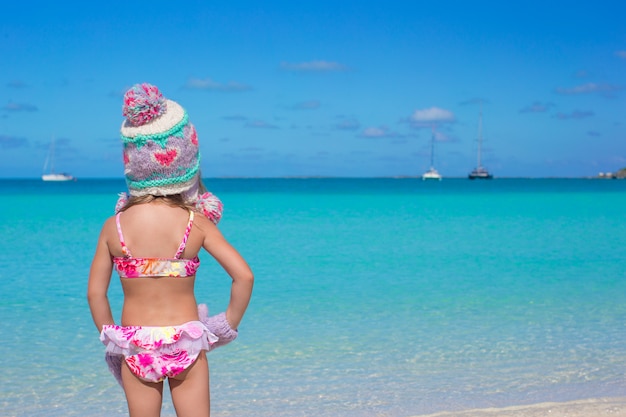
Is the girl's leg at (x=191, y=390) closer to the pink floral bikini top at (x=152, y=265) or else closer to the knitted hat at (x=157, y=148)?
the pink floral bikini top at (x=152, y=265)

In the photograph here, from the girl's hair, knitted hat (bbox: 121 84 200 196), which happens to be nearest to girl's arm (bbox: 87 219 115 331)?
the girl's hair

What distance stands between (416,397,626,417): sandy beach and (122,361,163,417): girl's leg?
2417 millimetres

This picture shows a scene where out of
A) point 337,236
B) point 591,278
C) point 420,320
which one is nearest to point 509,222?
point 337,236

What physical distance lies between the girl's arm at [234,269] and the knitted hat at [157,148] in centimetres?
11

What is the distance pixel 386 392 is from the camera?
5340 millimetres

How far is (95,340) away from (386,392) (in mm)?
3153

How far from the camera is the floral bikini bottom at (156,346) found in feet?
8.79

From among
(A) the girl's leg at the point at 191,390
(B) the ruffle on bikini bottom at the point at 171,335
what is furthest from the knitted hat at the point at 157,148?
(A) the girl's leg at the point at 191,390

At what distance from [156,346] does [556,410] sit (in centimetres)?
301

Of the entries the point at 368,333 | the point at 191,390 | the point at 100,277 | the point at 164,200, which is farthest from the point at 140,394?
the point at 368,333

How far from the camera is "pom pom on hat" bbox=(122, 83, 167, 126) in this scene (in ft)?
8.75

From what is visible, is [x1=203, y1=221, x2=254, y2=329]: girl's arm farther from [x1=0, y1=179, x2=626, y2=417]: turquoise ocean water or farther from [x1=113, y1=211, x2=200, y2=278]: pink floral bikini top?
[x1=0, y1=179, x2=626, y2=417]: turquoise ocean water

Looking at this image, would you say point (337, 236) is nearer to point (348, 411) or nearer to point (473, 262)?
point (473, 262)

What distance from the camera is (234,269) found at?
2.63 m
